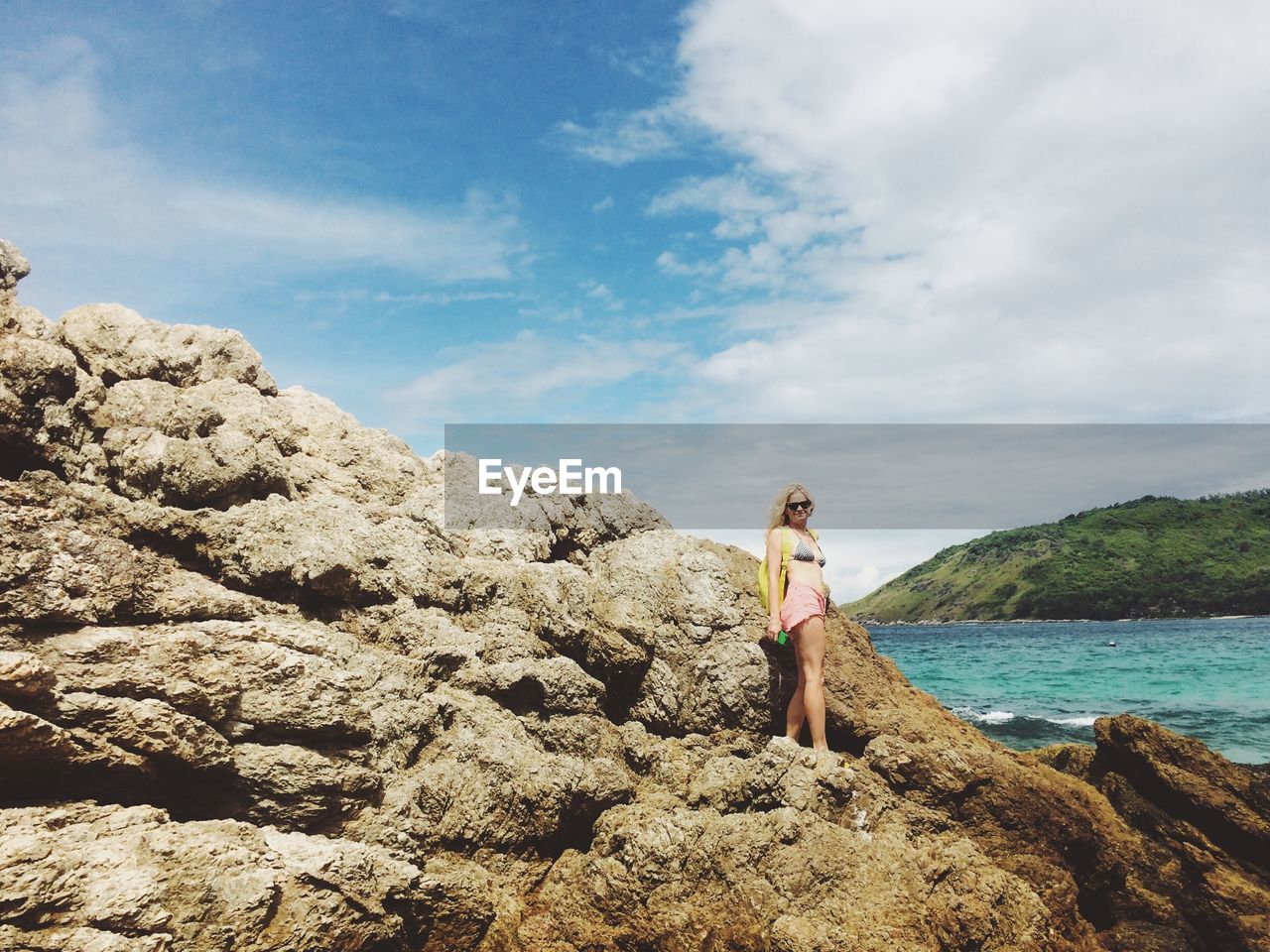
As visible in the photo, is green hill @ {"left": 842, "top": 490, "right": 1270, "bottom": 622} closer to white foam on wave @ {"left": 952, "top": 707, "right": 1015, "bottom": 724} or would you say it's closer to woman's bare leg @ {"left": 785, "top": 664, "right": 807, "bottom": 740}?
white foam on wave @ {"left": 952, "top": 707, "right": 1015, "bottom": 724}

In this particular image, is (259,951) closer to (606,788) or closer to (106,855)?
(106,855)

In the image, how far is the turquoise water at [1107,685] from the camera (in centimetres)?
3116

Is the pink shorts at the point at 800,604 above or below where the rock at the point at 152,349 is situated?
below

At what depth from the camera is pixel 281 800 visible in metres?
6.40

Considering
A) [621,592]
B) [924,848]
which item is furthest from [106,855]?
[924,848]

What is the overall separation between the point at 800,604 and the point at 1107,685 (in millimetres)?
50728

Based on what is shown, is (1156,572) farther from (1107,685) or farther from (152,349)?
(152,349)

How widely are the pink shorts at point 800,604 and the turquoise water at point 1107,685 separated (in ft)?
64.9

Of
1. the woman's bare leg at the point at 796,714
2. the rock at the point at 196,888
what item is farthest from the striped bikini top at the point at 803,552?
the rock at the point at 196,888

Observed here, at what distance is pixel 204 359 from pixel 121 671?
6.20m

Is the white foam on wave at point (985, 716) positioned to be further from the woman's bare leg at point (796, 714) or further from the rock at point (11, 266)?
the rock at point (11, 266)

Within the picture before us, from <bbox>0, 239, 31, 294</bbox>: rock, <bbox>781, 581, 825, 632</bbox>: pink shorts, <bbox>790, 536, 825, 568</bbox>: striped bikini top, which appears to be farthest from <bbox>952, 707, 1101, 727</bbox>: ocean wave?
<bbox>0, 239, 31, 294</bbox>: rock

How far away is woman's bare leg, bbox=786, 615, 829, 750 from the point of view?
9.09m

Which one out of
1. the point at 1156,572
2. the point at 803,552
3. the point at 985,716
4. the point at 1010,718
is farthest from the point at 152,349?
the point at 1156,572
